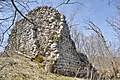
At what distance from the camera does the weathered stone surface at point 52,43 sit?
12.5m

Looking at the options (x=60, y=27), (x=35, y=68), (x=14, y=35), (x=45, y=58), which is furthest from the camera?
(x=14, y=35)

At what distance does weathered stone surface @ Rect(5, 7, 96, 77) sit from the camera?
41.2 feet

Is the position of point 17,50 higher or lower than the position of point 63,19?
lower

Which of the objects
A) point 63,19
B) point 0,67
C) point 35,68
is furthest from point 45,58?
point 0,67

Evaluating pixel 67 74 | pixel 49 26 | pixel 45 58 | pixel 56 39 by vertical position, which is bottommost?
pixel 67 74

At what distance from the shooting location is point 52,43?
12.8m

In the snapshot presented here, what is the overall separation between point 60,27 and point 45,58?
192cm

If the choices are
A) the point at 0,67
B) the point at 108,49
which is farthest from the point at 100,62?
the point at 0,67

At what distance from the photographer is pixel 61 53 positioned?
41.4 ft

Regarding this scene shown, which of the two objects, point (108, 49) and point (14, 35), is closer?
point (14, 35)

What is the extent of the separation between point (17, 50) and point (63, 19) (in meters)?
2.98

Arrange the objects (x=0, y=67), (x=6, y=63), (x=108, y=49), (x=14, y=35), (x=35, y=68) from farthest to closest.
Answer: (x=108, y=49)
(x=14, y=35)
(x=35, y=68)
(x=6, y=63)
(x=0, y=67)

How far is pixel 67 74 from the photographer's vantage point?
12555mm

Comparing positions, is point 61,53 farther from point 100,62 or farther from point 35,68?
point 100,62
